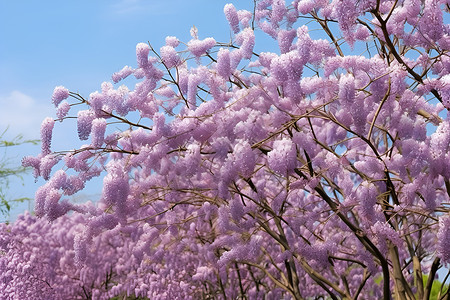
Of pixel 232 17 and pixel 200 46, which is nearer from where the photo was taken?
pixel 200 46

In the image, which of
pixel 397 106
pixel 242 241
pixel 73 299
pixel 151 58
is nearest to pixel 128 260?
pixel 73 299

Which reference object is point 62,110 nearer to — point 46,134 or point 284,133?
point 46,134

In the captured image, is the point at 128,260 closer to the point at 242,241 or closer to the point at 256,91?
the point at 242,241

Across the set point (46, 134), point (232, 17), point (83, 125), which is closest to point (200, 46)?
point (232, 17)

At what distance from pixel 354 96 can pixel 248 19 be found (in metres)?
1.90

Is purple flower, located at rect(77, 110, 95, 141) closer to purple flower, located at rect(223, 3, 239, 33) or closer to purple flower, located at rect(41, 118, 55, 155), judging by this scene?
purple flower, located at rect(41, 118, 55, 155)

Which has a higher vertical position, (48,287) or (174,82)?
(174,82)

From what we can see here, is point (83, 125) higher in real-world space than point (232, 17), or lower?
lower

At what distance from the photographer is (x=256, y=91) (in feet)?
14.2

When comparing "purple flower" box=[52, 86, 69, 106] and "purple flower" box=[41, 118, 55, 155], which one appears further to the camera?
"purple flower" box=[52, 86, 69, 106]

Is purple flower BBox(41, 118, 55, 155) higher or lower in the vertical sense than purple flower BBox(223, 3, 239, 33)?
lower

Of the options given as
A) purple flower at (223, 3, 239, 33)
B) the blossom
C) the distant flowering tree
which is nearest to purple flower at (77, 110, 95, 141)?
the distant flowering tree

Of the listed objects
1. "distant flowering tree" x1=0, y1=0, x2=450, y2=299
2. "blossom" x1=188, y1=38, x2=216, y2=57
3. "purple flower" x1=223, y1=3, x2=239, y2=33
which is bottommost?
"distant flowering tree" x1=0, y1=0, x2=450, y2=299

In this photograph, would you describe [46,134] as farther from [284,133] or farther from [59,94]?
[284,133]
